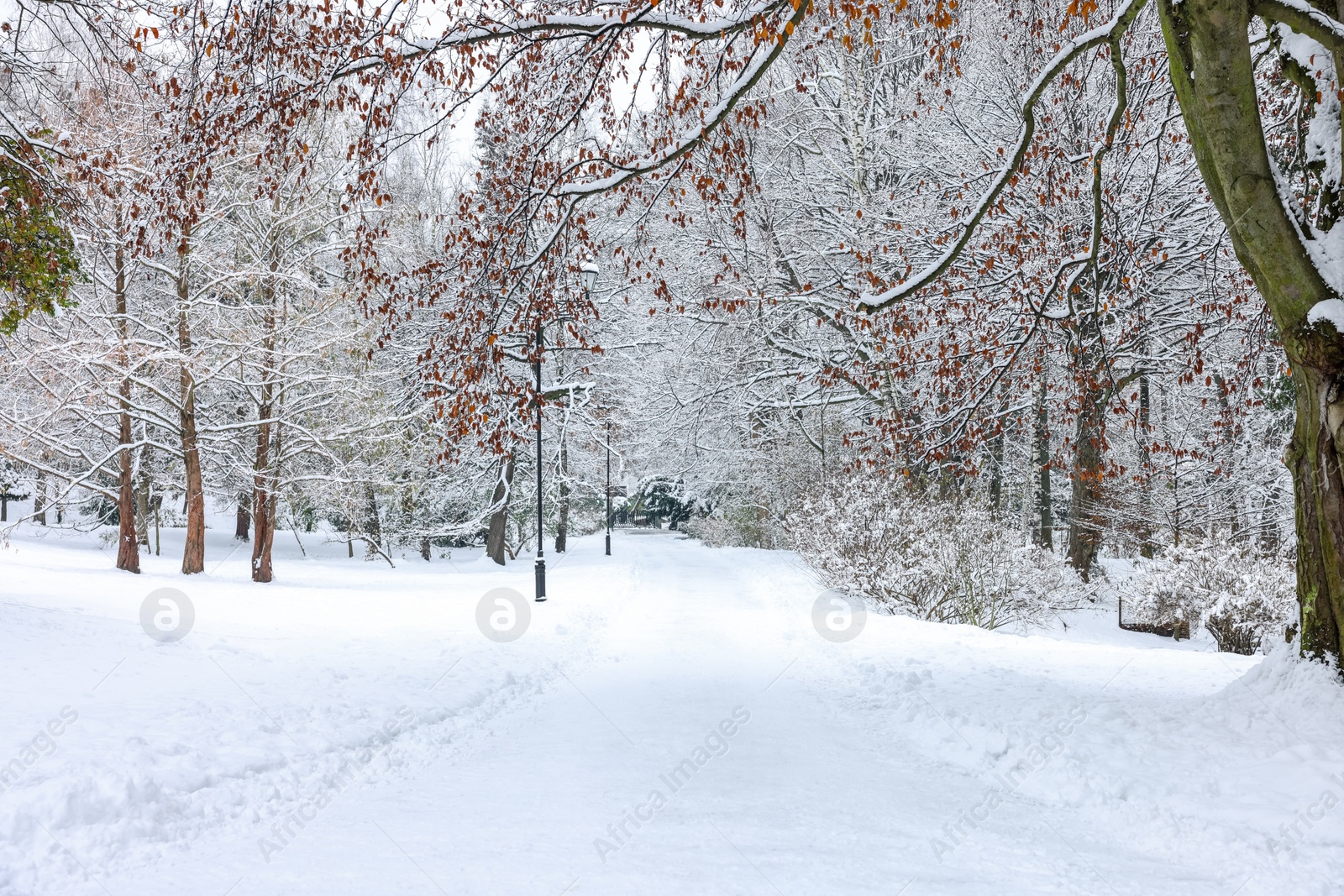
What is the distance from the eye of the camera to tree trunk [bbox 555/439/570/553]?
83.0 feet

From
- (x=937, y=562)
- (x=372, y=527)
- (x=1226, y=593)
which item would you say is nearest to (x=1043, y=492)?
(x=1226, y=593)

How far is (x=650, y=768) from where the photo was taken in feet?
19.2

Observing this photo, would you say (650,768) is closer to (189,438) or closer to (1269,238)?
(1269,238)

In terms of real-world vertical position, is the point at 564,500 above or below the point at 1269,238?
below

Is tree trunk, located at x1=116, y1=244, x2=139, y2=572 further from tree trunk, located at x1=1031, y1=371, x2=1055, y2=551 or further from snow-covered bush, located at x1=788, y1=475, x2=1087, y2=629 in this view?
tree trunk, located at x1=1031, y1=371, x2=1055, y2=551

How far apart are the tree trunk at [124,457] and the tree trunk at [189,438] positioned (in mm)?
907

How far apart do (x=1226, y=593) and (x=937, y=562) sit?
4.26 metres

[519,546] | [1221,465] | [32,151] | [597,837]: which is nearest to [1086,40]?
[597,837]

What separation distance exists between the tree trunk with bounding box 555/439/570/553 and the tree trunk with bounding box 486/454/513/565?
1635 mm

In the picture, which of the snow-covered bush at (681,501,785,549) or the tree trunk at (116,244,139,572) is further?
the snow-covered bush at (681,501,785,549)

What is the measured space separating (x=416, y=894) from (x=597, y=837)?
42.9 inches

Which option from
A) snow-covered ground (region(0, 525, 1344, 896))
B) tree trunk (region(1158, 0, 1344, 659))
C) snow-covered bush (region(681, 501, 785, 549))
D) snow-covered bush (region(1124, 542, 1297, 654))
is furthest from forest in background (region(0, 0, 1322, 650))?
snow-covered bush (region(681, 501, 785, 549))

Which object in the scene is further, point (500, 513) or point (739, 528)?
point (739, 528)

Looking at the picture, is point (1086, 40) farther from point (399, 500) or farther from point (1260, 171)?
point (399, 500)
